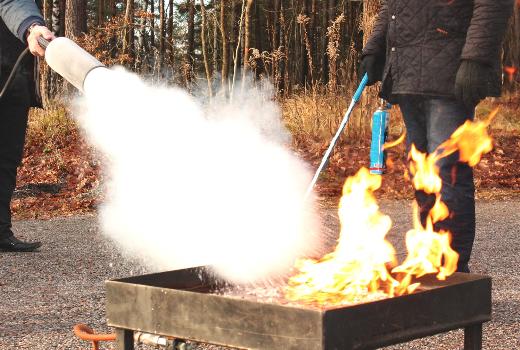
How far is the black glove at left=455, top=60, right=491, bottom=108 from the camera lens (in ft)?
13.8

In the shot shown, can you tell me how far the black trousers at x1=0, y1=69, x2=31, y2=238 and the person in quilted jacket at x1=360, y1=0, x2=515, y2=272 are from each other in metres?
3.03

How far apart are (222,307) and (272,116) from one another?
929cm

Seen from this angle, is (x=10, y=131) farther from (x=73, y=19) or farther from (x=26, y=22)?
(x=73, y=19)

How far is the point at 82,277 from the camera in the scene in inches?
232

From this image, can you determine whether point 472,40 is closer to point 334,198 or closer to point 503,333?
point 503,333

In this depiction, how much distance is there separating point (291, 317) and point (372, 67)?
284 centimetres

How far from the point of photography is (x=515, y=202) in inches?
378

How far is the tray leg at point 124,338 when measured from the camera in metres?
2.83

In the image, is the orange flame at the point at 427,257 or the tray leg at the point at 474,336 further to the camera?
the orange flame at the point at 427,257

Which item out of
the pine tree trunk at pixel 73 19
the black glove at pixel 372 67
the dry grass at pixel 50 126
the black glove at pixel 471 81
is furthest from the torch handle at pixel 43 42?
the pine tree trunk at pixel 73 19

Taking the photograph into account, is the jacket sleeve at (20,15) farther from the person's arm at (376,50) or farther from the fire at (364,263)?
the fire at (364,263)

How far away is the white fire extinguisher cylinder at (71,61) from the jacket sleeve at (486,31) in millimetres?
1844

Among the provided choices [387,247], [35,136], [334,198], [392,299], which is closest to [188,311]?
[392,299]

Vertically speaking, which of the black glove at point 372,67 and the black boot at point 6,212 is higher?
the black glove at point 372,67
